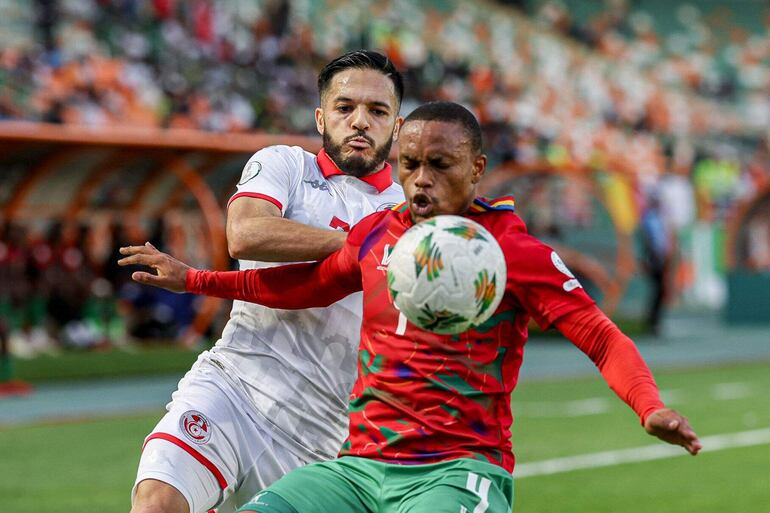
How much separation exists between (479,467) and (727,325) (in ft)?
79.8

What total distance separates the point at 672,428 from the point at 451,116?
1130 millimetres

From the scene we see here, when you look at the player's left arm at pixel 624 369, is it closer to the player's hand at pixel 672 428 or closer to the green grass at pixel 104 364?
the player's hand at pixel 672 428

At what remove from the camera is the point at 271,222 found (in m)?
4.34

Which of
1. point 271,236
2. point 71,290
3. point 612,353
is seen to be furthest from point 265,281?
point 71,290

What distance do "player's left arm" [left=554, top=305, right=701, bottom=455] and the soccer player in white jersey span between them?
1104mm

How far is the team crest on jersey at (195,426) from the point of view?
13.8ft

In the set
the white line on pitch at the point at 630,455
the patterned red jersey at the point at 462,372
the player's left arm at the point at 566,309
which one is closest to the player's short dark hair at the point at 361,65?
the patterned red jersey at the point at 462,372

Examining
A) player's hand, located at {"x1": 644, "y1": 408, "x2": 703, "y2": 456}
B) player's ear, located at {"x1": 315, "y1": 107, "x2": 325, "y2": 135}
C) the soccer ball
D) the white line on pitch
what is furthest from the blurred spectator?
player's hand, located at {"x1": 644, "y1": 408, "x2": 703, "y2": 456}

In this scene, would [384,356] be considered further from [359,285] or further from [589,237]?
[589,237]

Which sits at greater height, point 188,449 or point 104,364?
point 188,449

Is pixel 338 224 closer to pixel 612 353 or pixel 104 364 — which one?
pixel 612 353

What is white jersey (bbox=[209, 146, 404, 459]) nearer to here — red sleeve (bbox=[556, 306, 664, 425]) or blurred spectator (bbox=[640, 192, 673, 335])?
red sleeve (bbox=[556, 306, 664, 425])

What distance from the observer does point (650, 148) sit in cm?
3362

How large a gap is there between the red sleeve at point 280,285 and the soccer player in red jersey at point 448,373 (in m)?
0.44
